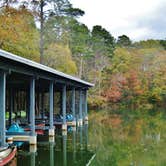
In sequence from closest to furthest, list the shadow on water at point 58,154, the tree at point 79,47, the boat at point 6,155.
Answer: the boat at point 6,155 → the shadow on water at point 58,154 → the tree at point 79,47

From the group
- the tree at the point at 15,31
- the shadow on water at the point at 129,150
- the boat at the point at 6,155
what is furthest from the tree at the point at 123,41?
the boat at the point at 6,155

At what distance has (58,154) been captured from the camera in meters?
14.5

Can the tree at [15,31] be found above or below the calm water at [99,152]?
above

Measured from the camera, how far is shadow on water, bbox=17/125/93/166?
41.7 ft

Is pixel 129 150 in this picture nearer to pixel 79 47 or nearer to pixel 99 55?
pixel 79 47

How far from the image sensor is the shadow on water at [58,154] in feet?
41.7

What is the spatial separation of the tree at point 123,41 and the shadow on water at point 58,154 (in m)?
49.1

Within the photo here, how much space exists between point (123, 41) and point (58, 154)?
5505cm

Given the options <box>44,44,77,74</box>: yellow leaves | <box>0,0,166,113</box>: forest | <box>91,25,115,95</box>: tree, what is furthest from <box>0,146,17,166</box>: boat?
<box>91,25,115,95</box>: tree

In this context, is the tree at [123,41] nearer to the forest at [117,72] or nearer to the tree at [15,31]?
the forest at [117,72]

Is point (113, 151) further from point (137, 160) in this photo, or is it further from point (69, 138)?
point (69, 138)

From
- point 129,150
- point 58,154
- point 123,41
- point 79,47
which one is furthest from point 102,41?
point 58,154

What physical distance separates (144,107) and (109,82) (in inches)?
239

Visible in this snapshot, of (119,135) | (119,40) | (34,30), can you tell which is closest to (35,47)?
(34,30)
